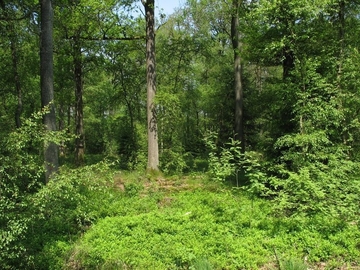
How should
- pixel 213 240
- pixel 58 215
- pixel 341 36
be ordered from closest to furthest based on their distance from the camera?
pixel 213 240, pixel 58 215, pixel 341 36

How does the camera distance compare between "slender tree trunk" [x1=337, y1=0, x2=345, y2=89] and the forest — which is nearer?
the forest

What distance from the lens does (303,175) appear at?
6.07m

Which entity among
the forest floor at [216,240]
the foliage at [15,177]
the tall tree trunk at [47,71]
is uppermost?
the tall tree trunk at [47,71]

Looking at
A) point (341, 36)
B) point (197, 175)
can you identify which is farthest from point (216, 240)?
point (341, 36)

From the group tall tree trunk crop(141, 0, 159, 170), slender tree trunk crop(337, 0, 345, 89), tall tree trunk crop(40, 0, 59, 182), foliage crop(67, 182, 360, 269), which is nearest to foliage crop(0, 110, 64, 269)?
foliage crop(67, 182, 360, 269)

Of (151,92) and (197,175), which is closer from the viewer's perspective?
(197,175)

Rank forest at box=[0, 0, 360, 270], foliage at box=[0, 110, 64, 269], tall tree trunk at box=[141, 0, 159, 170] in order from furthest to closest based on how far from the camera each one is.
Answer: tall tree trunk at box=[141, 0, 159, 170], forest at box=[0, 0, 360, 270], foliage at box=[0, 110, 64, 269]

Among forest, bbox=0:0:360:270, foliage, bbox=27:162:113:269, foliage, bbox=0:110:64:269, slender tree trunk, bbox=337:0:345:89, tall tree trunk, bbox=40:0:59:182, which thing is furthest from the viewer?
slender tree trunk, bbox=337:0:345:89

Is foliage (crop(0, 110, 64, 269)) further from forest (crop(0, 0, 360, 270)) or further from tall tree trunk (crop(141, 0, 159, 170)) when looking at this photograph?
tall tree trunk (crop(141, 0, 159, 170))

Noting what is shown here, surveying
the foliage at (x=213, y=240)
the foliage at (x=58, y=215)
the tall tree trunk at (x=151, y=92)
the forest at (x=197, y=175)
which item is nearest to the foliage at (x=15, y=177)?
the forest at (x=197, y=175)

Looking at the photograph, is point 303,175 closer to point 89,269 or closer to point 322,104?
point 322,104

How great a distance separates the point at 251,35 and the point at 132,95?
11057mm

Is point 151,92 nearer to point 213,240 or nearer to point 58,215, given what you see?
point 58,215

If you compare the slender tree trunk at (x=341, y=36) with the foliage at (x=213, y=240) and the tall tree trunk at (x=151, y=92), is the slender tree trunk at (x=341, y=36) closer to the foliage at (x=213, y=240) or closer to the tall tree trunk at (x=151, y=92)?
the foliage at (x=213, y=240)
